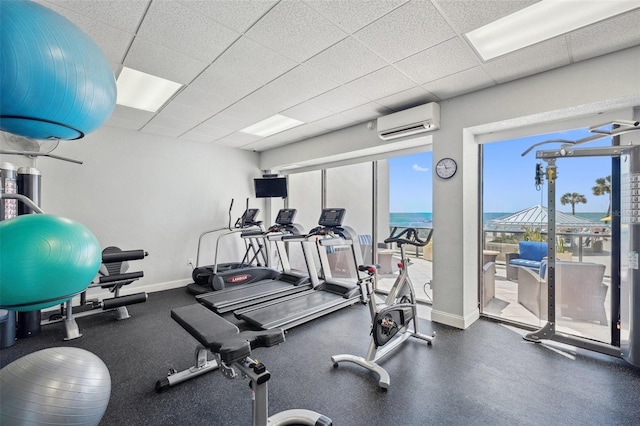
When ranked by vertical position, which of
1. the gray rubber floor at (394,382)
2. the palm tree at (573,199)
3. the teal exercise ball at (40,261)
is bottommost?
the gray rubber floor at (394,382)

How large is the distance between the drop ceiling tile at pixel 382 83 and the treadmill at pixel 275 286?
2.39 meters

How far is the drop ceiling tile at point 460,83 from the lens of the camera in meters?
2.77

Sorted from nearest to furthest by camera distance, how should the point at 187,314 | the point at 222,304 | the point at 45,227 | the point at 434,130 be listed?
the point at 45,227 < the point at 187,314 < the point at 434,130 < the point at 222,304

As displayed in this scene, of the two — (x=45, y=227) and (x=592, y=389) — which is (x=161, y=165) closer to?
(x=45, y=227)

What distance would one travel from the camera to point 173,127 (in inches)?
179

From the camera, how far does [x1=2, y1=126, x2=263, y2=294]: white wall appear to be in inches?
166

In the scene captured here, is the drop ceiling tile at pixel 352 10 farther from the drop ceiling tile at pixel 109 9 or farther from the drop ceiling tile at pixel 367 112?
the drop ceiling tile at pixel 367 112

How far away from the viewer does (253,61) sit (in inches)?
100

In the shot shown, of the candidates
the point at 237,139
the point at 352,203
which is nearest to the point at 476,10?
the point at 352,203

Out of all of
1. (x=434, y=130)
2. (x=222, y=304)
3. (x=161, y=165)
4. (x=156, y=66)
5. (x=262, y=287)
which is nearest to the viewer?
(x=156, y=66)

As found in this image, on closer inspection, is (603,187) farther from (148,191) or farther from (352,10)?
(148,191)

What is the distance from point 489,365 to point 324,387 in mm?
1517

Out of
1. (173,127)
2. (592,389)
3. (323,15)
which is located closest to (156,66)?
(323,15)

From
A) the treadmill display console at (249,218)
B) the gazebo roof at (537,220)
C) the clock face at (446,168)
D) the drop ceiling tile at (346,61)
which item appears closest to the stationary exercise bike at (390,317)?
the clock face at (446,168)
